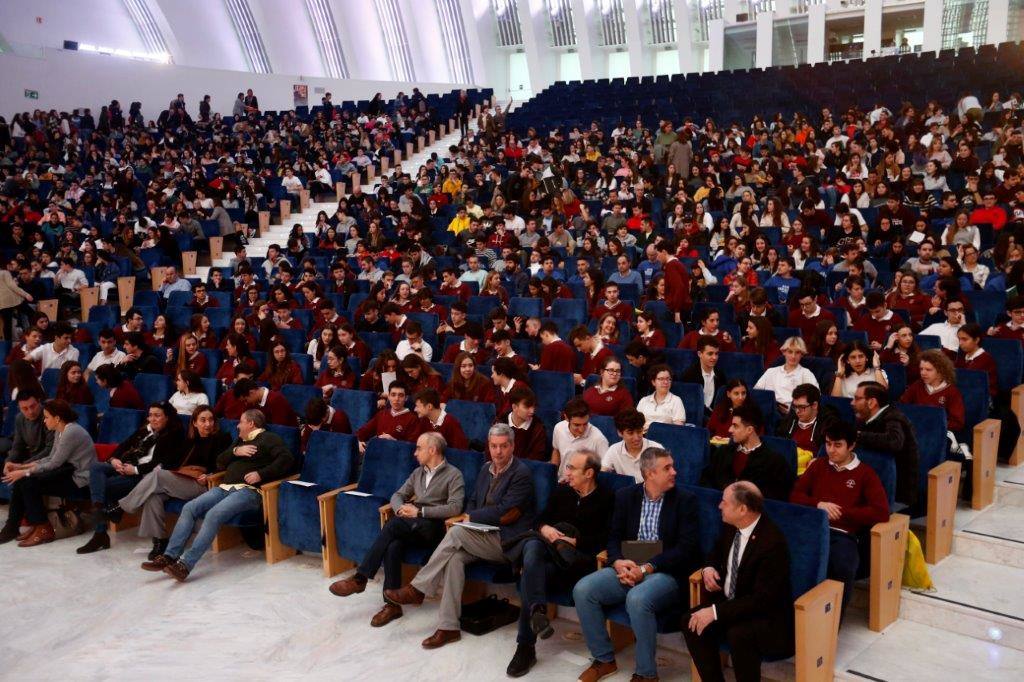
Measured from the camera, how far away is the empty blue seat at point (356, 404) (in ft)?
19.5

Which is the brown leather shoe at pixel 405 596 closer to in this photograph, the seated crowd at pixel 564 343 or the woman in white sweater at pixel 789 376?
the seated crowd at pixel 564 343

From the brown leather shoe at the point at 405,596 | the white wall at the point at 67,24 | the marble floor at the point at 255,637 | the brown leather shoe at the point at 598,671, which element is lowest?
the marble floor at the point at 255,637

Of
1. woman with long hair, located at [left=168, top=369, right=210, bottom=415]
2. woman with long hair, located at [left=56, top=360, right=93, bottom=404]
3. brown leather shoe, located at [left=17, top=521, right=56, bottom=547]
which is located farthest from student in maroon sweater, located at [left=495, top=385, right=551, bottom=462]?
woman with long hair, located at [left=56, top=360, right=93, bottom=404]

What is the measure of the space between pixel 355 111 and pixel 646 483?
52.5 feet

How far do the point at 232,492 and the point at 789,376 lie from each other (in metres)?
3.15

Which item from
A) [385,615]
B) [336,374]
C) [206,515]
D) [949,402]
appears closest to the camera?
[385,615]

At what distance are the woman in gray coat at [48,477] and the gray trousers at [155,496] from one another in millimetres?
617

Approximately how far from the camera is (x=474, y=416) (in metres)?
5.53

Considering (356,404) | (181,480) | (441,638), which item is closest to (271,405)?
(356,404)

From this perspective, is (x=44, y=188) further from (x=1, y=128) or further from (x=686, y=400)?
(x=686, y=400)

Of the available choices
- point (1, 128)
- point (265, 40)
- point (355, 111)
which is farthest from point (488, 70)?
point (1, 128)

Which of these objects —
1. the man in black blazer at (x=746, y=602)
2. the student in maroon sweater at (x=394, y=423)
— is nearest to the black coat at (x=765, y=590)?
the man in black blazer at (x=746, y=602)

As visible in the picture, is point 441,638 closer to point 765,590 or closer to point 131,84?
point 765,590

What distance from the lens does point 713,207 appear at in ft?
33.8
